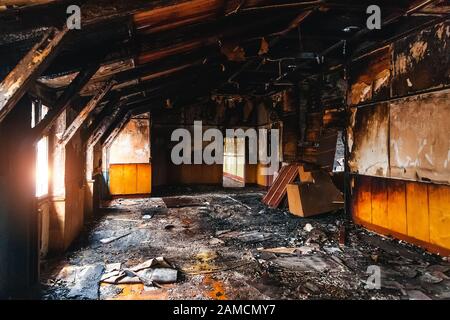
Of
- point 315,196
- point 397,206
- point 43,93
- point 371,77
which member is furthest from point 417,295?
point 43,93

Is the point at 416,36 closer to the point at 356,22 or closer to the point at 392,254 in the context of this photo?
the point at 356,22

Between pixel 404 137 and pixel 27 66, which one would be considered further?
pixel 404 137

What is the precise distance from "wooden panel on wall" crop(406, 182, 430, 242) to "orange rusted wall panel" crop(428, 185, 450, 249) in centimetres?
8

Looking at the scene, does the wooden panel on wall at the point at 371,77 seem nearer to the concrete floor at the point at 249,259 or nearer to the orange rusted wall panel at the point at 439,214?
the orange rusted wall panel at the point at 439,214

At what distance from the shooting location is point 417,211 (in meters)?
4.37

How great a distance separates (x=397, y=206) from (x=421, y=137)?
1173 mm

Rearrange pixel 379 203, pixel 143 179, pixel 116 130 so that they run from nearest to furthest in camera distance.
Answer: pixel 379 203, pixel 116 130, pixel 143 179

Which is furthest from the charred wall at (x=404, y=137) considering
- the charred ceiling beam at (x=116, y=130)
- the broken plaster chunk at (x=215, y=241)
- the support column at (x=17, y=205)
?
the charred ceiling beam at (x=116, y=130)

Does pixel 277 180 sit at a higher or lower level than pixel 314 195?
higher

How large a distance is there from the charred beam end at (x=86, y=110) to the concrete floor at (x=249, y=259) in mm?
1635

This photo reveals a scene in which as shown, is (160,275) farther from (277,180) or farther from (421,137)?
(277,180)

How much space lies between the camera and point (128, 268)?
360 centimetres

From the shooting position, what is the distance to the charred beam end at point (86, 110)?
4032 millimetres

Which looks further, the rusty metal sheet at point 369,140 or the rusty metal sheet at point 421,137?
the rusty metal sheet at point 369,140
